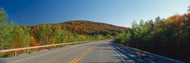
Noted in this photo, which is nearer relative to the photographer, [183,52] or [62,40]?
[183,52]

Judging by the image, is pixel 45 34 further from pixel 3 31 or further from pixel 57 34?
pixel 3 31

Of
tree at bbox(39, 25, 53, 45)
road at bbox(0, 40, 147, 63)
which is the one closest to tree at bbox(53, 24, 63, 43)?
tree at bbox(39, 25, 53, 45)

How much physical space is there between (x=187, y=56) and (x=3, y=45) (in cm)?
2105

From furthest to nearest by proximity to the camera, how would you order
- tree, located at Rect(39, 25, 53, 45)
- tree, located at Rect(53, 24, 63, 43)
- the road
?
tree, located at Rect(53, 24, 63, 43)
tree, located at Rect(39, 25, 53, 45)
the road

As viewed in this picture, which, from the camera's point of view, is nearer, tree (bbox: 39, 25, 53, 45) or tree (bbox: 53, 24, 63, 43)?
tree (bbox: 39, 25, 53, 45)

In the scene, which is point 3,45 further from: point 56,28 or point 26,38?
point 56,28

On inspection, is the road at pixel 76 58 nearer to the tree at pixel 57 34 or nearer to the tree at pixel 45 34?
the tree at pixel 45 34

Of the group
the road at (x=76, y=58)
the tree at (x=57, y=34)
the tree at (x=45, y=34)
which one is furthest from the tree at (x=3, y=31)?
the tree at (x=57, y=34)

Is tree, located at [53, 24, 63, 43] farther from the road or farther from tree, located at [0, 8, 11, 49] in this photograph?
the road

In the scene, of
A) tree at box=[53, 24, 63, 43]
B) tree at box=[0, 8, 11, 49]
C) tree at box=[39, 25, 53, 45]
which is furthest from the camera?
tree at box=[53, 24, 63, 43]

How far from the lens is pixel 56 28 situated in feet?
157

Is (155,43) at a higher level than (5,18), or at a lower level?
lower

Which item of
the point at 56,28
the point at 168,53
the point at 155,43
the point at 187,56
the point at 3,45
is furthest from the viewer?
the point at 56,28

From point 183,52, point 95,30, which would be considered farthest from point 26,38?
point 95,30
